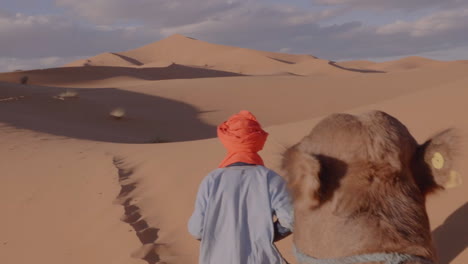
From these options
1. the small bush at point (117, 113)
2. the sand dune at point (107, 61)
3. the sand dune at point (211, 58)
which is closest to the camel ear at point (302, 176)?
the small bush at point (117, 113)

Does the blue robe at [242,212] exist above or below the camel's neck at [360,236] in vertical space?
below

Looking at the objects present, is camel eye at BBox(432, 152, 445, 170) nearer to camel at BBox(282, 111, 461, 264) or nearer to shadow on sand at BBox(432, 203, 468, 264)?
camel at BBox(282, 111, 461, 264)

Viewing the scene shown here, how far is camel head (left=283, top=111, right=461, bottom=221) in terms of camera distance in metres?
→ 1.58

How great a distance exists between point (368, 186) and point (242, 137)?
1399 mm

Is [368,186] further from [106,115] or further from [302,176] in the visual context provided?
[106,115]

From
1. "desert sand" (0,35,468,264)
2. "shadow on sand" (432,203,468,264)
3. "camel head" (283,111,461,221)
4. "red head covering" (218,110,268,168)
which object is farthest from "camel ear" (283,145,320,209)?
"shadow on sand" (432,203,468,264)

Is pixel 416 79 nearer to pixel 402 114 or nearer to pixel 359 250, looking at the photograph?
pixel 402 114

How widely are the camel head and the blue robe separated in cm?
126

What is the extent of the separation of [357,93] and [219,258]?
28.9 m

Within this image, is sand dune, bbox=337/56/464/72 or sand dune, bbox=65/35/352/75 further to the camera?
sand dune, bbox=337/56/464/72

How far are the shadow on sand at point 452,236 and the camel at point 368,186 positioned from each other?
3.44m

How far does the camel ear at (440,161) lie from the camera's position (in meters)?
1.62

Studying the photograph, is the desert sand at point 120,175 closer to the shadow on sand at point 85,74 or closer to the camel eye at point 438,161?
the camel eye at point 438,161

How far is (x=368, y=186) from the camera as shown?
1.59 m
